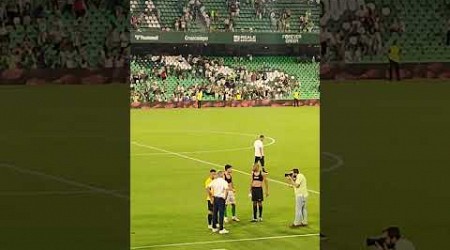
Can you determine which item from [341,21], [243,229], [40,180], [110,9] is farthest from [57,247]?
[243,229]

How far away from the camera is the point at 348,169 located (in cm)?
689

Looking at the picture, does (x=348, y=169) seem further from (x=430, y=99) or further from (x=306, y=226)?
(x=306, y=226)

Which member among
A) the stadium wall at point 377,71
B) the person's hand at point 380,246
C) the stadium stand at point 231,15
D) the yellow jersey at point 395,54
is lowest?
the person's hand at point 380,246

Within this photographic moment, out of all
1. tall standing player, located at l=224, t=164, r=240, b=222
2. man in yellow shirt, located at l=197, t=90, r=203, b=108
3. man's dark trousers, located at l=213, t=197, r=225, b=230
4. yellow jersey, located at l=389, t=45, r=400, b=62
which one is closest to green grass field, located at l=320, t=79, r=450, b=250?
yellow jersey, located at l=389, t=45, r=400, b=62

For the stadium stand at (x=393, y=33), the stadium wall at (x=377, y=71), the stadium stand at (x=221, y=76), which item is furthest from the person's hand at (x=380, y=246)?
the stadium stand at (x=221, y=76)

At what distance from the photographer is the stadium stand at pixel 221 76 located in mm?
26969

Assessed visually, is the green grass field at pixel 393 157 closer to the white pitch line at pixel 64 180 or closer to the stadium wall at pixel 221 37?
the white pitch line at pixel 64 180

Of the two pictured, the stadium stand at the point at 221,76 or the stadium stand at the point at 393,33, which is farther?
the stadium stand at the point at 221,76

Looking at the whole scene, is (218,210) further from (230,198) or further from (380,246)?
(380,246)

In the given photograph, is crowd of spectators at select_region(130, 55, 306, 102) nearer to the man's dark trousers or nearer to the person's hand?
the man's dark trousers

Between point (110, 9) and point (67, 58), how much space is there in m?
0.53

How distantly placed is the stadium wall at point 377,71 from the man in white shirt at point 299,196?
320 centimetres

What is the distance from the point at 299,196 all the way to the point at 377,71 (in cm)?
360

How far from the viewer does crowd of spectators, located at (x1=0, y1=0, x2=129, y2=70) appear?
19.9 ft
